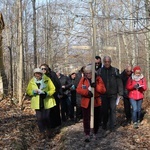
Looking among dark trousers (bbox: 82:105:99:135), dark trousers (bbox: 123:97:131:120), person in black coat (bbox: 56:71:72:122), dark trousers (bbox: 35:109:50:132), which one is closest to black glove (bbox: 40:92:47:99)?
dark trousers (bbox: 35:109:50:132)

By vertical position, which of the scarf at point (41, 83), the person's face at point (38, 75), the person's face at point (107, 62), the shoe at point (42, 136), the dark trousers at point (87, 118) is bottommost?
the shoe at point (42, 136)

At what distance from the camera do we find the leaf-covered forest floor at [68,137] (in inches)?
288

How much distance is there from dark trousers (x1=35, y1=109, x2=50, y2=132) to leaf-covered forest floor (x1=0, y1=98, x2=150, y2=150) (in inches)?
14.3

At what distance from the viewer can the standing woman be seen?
28.6 feet

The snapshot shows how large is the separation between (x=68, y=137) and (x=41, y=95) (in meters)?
1.45

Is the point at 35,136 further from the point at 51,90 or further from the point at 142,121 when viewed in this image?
the point at 142,121

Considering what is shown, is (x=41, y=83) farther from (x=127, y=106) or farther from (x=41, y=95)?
(x=127, y=106)

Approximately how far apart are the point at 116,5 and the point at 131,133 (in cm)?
2438

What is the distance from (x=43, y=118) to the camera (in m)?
8.93

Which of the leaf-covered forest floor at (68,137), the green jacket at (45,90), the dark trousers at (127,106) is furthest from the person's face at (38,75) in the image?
the dark trousers at (127,106)

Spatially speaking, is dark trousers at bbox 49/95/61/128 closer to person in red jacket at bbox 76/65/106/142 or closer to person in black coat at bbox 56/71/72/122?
person in black coat at bbox 56/71/72/122

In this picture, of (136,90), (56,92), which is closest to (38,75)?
(56,92)

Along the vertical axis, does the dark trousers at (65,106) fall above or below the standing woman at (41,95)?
below

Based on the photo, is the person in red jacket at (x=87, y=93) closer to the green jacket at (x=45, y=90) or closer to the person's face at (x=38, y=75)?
the green jacket at (x=45, y=90)
